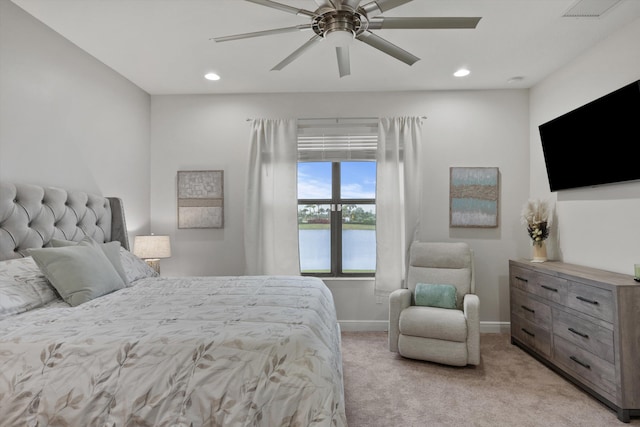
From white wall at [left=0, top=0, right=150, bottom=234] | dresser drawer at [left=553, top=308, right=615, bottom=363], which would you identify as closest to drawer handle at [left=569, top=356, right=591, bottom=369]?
dresser drawer at [left=553, top=308, right=615, bottom=363]

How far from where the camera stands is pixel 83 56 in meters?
2.92

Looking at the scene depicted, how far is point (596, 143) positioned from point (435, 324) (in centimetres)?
194

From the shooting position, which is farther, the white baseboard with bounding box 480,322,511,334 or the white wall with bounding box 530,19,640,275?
the white baseboard with bounding box 480,322,511,334

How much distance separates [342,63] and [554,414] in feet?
8.96

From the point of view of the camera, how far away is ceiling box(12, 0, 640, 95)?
2312 millimetres

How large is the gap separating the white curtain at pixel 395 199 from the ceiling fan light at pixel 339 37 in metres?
1.91

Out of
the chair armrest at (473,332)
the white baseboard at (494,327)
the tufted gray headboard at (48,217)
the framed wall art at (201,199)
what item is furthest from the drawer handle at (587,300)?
the tufted gray headboard at (48,217)

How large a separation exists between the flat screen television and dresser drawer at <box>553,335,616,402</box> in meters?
1.30

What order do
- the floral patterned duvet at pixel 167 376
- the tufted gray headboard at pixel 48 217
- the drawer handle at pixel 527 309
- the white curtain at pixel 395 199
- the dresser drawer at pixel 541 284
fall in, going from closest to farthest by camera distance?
the floral patterned duvet at pixel 167 376, the tufted gray headboard at pixel 48 217, the dresser drawer at pixel 541 284, the drawer handle at pixel 527 309, the white curtain at pixel 395 199

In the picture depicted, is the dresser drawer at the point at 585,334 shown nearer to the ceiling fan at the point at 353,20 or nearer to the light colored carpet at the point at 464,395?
the light colored carpet at the point at 464,395

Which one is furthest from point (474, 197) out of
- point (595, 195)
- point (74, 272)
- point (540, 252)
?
point (74, 272)

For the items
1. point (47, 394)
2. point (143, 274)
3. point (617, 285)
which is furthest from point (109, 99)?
point (617, 285)

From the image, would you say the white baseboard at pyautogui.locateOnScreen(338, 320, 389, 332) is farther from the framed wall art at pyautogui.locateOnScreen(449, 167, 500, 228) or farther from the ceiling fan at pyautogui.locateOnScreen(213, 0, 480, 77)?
the ceiling fan at pyautogui.locateOnScreen(213, 0, 480, 77)

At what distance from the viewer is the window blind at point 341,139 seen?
3873mm
